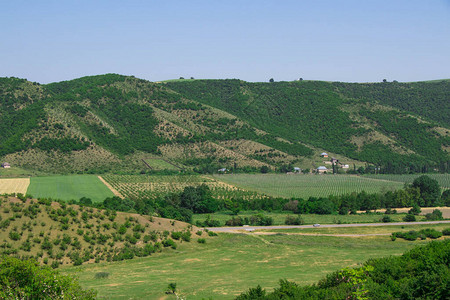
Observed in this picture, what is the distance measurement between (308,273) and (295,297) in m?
14.6

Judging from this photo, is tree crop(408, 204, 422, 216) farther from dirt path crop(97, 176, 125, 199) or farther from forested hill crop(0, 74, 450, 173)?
forested hill crop(0, 74, 450, 173)

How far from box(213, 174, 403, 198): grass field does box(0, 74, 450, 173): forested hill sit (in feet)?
52.8

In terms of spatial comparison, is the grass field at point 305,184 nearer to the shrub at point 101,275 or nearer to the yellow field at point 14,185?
the yellow field at point 14,185

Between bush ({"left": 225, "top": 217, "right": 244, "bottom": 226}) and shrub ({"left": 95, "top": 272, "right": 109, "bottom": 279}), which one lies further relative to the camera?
bush ({"left": 225, "top": 217, "right": 244, "bottom": 226})

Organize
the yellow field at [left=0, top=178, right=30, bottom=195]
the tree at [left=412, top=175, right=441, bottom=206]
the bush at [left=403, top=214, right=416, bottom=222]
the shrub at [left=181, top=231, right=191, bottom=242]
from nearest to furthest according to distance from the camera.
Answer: the shrub at [left=181, top=231, right=191, bottom=242]
the bush at [left=403, top=214, right=416, bottom=222]
the yellow field at [left=0, top=178, right=30, bottom=195]
the tree at [left=412, top=175, right=441, bottom=206]

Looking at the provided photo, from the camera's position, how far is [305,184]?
10900 cm

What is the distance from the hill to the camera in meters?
45.0

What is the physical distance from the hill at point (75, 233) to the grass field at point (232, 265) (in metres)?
1.94

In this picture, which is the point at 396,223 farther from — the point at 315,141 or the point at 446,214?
the point at 315,141

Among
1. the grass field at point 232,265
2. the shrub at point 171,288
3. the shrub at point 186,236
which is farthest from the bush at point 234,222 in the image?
Answer: the shrub at point 171,288

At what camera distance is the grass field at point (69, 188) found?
85375mm

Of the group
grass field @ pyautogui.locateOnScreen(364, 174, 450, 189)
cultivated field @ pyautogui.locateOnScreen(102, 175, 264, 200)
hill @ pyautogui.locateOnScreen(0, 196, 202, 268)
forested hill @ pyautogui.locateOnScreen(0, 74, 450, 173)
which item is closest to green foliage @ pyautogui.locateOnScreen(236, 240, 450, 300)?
hill @ pyautogui.locateOnScreen(0, 196, 202, 268)

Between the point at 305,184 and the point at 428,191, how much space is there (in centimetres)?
2484

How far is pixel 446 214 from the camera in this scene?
270 ft
